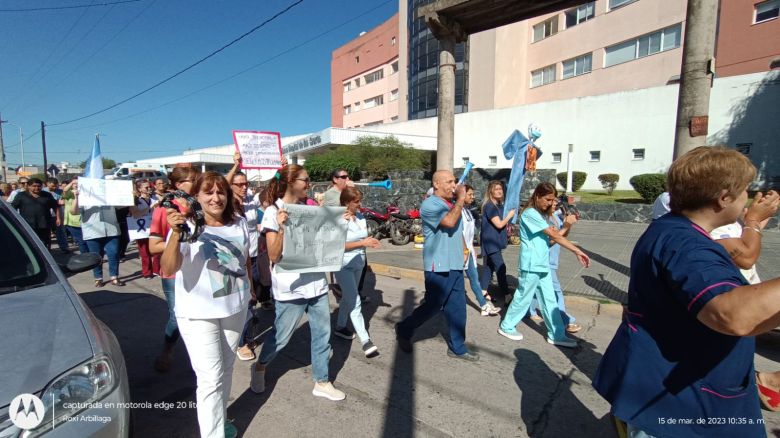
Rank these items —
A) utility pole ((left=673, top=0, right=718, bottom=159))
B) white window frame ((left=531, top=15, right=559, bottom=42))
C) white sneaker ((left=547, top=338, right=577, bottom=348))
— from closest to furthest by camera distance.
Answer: white sneaker ((left=547, top=338, right=577, bottom=348)), utility pole ((left=673, top=0, right=718, bottom=159)), white window frame ((left=531, top=15, right=559, bottom=42))

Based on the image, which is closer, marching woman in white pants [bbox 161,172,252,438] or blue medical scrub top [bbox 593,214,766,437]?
blue medical scrub top [bbox 593,214,766,437]

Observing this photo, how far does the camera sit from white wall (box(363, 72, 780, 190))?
17562 mm

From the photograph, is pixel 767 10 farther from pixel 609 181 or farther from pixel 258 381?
pixel 258 381

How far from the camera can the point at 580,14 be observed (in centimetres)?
2650

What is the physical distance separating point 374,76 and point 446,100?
4231cm

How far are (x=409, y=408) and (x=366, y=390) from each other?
436 millimetres

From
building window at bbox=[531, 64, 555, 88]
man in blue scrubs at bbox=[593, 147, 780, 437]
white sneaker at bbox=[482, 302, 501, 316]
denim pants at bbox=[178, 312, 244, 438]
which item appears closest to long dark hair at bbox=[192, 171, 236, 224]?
denim pants at bbox=[178, 312, 244, 438]

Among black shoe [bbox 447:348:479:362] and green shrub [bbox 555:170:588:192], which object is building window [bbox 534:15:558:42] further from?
black shoe [bbox 447:348:479:362]

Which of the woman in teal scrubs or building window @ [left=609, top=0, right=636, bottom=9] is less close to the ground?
building window @ [left=609, top=0, right=636, bottom=9]

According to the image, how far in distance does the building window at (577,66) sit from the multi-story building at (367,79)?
60.5 feet

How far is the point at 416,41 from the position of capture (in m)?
38.1

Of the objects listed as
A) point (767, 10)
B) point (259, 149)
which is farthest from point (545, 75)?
point (259, 149)

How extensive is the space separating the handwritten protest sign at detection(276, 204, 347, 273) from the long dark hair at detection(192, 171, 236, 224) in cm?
40

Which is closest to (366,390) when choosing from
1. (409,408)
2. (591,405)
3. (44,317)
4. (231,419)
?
(409,408)
